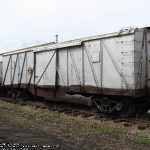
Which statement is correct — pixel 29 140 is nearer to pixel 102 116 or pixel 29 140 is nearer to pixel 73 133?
pixel 73 133

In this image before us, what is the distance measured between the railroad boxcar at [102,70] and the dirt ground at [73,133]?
1.29 meters

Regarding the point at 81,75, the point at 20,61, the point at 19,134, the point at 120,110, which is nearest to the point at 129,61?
the point at 120,110

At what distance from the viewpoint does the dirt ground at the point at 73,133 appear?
9.59 meters

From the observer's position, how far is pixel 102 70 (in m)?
15.5

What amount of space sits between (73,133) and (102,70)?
4798 mm

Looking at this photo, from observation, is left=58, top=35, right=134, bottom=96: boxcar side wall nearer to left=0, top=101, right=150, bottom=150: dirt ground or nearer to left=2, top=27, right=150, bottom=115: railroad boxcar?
left=2, top=27, right=150, bottom=115: railroad boxcar

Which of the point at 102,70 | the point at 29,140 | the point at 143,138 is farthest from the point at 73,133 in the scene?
the point at 102,70

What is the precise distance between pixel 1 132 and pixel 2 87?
49.2 feet

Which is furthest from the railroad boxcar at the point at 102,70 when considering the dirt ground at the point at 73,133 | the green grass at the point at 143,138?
the green grass at the point at 143,138

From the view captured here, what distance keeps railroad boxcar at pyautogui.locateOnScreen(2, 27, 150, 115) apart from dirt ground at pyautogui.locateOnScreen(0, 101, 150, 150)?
1.29 metres

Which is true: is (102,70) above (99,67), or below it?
below

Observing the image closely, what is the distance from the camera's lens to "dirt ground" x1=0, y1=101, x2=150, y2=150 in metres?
9.59

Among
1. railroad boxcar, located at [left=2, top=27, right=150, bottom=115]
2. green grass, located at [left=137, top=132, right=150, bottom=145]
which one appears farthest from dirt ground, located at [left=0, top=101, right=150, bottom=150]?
railroad boxcar, located at [left=2, top=27, right=150, bottom=115]

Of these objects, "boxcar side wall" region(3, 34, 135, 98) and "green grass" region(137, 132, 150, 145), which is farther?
"boxcar side wall" region(3, 34, 135, 98)
